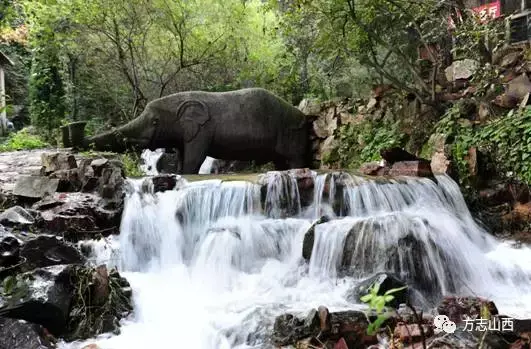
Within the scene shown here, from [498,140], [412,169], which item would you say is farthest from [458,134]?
[412,169]

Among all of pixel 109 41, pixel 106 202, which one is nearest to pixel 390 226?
pixel 106 202

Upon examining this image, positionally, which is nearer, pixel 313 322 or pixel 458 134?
pixel 313 322

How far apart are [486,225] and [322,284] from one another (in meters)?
3.12

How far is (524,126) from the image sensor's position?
6586 millimetres

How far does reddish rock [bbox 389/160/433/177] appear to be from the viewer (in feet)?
22.7

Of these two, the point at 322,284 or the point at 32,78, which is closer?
the point at 322,284

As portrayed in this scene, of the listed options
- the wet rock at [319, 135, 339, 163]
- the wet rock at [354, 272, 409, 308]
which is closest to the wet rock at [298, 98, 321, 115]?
the wet rock at [319, 135, 339, 163]

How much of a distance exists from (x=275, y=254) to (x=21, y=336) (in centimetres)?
285

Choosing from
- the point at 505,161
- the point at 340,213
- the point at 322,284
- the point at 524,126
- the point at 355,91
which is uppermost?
the point at 355,91

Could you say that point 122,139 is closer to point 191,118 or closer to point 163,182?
point 191,118

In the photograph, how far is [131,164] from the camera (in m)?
7.95

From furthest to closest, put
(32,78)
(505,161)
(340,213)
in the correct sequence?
(32,78)
(505,161)
(340,213)

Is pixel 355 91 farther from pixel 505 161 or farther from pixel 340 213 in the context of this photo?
pixel 340 213

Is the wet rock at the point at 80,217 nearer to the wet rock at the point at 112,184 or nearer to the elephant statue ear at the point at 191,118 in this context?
the wet rock at the point at 112,184
